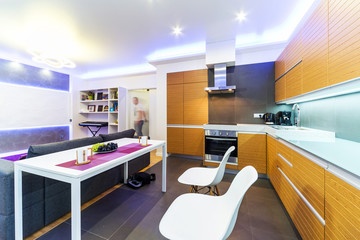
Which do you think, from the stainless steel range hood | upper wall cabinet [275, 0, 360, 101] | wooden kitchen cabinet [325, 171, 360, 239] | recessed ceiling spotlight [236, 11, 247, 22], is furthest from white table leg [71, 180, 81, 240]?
recessed ceiling spotlight [236, 11, 247, 22]

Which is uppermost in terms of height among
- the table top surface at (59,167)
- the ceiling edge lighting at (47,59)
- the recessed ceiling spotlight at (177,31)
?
the recessed ceiling spotlight at (177,31)

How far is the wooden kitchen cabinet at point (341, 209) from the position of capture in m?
0.66

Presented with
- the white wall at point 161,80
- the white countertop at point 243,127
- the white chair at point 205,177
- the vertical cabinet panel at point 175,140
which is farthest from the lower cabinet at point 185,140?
the white chair at point 205,177

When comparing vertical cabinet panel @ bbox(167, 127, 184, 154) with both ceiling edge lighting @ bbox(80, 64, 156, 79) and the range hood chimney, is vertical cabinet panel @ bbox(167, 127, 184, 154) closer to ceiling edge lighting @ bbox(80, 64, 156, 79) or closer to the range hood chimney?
the range hood chimney

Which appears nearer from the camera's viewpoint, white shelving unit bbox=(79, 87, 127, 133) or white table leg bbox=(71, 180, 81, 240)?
white table leg bbox=(71, 180, 81, 240)

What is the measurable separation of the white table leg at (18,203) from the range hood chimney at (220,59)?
Answer: 3.00m

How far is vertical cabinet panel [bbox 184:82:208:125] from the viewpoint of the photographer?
11.1 feet

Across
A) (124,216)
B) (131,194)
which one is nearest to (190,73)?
(131,194)

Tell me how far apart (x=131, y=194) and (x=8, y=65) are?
4.83 m

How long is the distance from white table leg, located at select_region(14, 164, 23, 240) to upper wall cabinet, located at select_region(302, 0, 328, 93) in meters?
2.76

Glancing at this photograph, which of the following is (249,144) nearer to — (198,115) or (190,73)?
(198,115)

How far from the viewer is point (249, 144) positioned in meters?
2.51

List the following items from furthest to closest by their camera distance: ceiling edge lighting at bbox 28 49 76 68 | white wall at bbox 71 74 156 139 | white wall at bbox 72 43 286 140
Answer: white wall at bbox 71 74 156 139
white wall at bbox 72 43 286 140
ceiling edge lighting at bbox 28 49 76 68

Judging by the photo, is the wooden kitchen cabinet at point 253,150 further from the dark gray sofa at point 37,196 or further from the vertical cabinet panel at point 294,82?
the dark gray sofa at point 37,196
